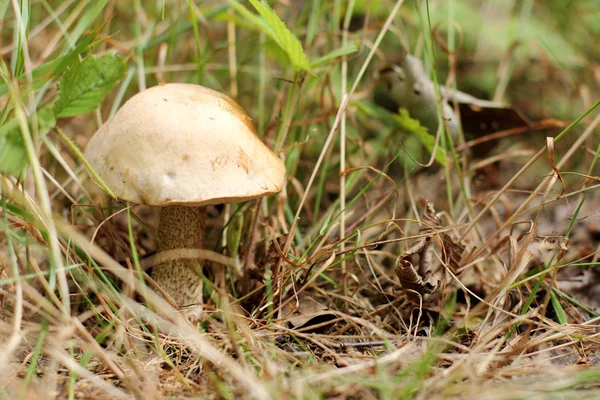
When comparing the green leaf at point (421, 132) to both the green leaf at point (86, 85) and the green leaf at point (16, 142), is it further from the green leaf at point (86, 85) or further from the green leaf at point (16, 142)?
the green leaf at point (16, 142)

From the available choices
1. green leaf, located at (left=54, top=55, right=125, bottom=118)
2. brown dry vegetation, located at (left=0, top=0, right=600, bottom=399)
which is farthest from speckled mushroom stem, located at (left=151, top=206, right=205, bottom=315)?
green leaf, located at (left=54, top=55, right=125, bottom=118)

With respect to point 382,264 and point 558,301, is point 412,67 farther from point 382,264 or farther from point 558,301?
point 558,301

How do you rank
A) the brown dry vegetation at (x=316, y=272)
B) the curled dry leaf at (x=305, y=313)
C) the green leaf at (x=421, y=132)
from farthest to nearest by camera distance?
1. the green leaf at (x=421, y=132)
2. the curled dry leaf at (x=305, y=313)
3. the brown dry vegetation at (x=316, y=272)

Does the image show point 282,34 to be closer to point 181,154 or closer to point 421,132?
point 181,154

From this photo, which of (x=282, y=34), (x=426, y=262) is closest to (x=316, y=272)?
(x=426, y=262)

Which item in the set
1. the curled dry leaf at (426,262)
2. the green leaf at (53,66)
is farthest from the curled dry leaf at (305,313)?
the green leaf at (53,66)

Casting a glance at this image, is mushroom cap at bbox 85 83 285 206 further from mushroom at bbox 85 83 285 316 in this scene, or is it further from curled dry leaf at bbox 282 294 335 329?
curled dry leaf at bbox 282 294 335 329
